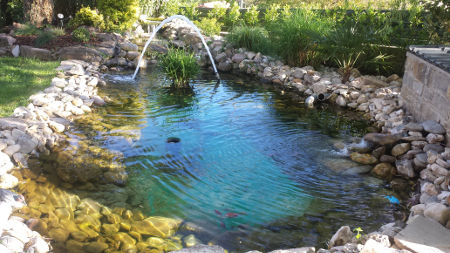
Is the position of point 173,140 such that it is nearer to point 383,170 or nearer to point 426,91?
point 383,170

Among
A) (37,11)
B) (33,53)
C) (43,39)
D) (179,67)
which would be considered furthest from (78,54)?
(37,11)

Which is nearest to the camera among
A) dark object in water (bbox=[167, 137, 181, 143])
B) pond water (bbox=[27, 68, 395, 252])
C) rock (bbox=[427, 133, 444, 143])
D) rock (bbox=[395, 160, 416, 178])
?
pond water (bbox=[27, 68, 395, 252])

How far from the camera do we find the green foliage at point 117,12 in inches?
488

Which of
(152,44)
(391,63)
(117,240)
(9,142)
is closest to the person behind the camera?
(117,240)

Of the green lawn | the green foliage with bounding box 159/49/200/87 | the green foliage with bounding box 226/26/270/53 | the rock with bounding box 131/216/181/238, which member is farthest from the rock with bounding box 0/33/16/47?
the rock with bounding box 131/216/181/238

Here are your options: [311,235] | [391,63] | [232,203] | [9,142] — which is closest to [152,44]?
[391,63]

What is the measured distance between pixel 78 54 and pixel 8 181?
607 centimetres

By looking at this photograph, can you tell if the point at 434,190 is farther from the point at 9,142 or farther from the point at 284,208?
the point at 9,142

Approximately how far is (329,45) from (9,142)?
620 cm

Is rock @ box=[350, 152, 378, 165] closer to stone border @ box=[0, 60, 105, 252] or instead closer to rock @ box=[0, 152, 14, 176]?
stone border @ box=[0, 60, 105, 252]

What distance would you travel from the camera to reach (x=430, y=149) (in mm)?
4941

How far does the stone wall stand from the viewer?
5.07m

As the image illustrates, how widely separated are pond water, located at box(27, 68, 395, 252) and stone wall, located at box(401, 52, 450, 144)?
0.86 m

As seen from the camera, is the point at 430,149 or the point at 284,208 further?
the point at 430,149
